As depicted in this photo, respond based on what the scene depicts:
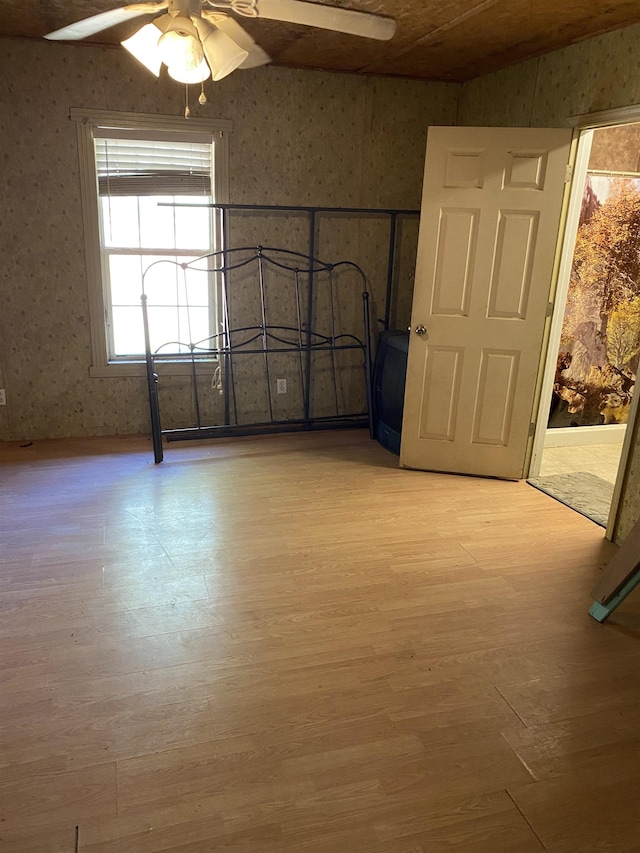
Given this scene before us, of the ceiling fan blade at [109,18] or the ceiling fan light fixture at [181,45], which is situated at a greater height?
the ceiling fan blade at [109,18]

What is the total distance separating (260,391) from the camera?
4719mm

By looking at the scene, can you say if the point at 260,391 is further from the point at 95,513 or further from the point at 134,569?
the point at 134,569

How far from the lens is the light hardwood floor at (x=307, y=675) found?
1.66 meters

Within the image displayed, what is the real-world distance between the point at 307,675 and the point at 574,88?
3.29 meters

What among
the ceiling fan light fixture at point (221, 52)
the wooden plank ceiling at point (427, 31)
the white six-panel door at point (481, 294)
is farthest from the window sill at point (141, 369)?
the ceiling fan light fixture at point (221, 52)

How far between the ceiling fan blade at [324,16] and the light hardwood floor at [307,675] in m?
2.16

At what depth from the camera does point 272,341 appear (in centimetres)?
462

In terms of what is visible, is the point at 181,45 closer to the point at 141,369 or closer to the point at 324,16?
the point at 324,16

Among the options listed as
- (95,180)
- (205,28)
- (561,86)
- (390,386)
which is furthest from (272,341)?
(205,28)

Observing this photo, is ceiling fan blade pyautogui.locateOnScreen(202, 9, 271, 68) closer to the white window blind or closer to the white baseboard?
the white window blind

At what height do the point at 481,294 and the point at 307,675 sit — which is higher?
the point at 481,294

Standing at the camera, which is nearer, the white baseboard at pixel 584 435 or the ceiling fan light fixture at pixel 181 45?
the ceiling fan light fixture at pixel 181 45

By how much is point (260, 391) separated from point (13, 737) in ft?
10.3

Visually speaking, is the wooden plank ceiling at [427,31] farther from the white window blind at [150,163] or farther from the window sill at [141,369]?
the window sill at [141,369]
